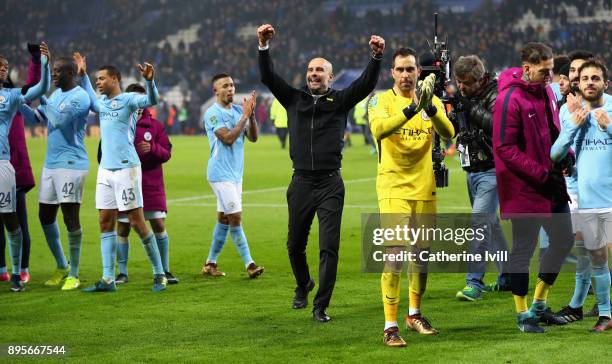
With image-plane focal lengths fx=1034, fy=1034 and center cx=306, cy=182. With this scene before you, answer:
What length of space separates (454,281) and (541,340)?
2959 mm

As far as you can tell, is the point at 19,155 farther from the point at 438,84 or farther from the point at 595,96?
the point at 595,96

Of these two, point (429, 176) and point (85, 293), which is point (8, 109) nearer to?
point (85, 293)

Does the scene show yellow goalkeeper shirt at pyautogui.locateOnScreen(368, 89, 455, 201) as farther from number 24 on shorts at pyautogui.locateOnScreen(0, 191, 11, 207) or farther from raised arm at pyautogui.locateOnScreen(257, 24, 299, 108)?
number 24 on shorts at pyautogui.locateOnScreen(0, 191, 11, 207)

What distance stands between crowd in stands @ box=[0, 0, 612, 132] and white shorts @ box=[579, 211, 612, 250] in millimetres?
35543

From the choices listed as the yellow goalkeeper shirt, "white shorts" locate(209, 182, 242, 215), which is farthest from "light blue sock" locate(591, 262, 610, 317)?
"white shorts" locate(209, 182, 242, 215)

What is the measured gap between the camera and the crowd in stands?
147ft

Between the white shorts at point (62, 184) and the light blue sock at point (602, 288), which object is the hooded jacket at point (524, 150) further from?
the white shorts at point (62, 184)

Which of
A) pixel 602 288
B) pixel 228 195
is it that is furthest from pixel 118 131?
pixel 602 288

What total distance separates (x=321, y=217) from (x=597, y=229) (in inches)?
89.0

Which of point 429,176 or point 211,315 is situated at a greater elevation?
point 429,176

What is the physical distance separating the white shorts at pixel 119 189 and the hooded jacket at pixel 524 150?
387 cm

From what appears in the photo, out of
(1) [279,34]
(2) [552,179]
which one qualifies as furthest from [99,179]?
(1) [279,34]

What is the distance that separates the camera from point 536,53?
7.48m

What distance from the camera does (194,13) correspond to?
5728 centimetres
